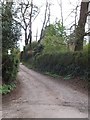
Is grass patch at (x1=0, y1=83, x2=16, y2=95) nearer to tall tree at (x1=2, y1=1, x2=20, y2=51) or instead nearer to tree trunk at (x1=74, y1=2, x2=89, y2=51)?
tall tree at (x1=2, y1=1, x2=20, y2=51)

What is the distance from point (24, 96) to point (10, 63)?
416cm

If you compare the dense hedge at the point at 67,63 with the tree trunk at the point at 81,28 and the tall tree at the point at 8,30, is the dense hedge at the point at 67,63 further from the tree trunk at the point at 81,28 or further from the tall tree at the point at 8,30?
the tall tree at the point at 8,30

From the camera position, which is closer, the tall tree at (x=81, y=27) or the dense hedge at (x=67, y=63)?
the dense hedge at (x=67, y=63)

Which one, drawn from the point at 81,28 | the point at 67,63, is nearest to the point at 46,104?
the point at 67,63

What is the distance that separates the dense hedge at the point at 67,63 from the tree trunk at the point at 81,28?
1123mm

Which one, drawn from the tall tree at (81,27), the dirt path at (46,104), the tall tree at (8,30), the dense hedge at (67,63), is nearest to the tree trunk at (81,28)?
the tall tree at (81,27)

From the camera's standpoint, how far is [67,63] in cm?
2275

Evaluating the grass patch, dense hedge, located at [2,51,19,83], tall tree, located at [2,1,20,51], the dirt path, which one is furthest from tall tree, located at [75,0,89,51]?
the grass patch

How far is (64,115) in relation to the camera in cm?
969

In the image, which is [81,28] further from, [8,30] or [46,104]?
[46,104]

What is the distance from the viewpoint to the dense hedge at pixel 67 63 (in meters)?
19.6

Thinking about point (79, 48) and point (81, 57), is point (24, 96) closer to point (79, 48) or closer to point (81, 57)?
point (81, 57)

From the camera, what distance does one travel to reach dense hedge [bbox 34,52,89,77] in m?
19.6

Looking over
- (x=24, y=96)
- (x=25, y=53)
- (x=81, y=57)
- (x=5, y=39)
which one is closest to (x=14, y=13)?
(x=5, y=39)
